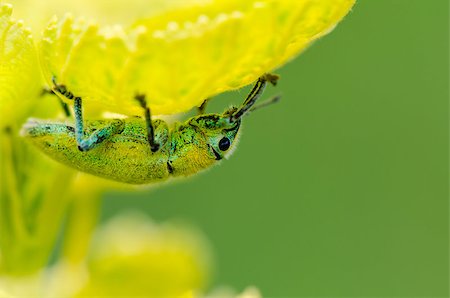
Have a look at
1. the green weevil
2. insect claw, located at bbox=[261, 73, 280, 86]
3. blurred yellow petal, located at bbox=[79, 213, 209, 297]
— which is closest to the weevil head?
the green weevil

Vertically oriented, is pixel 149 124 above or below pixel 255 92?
below

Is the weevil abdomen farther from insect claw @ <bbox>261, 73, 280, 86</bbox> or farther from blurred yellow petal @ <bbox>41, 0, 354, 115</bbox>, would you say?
insect claw @ <bbox>261, 73, 280, 86</bbox>

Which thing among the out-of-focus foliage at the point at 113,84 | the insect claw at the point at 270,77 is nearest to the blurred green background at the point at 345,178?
the out-of-focus foliage at the point at 113,84

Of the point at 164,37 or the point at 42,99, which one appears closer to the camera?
the point at 164,37

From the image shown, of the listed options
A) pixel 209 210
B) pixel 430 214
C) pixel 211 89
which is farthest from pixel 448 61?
pixel 211 89

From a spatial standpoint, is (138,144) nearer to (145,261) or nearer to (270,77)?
(270,77)

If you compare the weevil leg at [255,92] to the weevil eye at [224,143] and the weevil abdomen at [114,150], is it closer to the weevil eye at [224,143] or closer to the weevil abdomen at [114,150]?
the weevil eye at [224,143]

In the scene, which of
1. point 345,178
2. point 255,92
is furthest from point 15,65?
point 345,178

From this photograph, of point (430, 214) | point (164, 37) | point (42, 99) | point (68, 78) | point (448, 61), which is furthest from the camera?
point (448, 61)

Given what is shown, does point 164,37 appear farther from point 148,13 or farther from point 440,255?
point 440,255
